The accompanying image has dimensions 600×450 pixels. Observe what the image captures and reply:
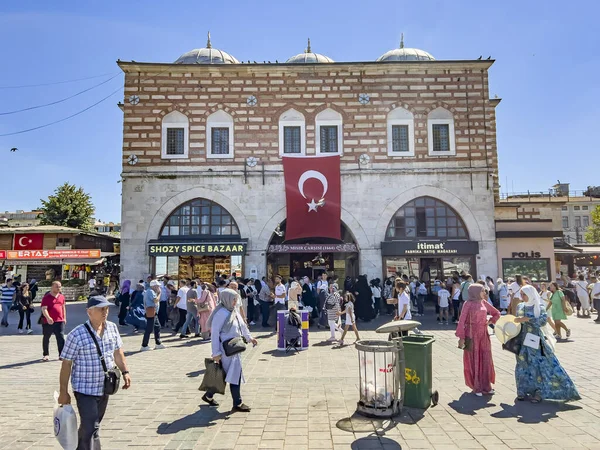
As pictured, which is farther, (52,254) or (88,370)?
(52,254)

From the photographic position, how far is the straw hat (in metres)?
6.54

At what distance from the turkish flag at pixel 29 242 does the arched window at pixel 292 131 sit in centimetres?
1787

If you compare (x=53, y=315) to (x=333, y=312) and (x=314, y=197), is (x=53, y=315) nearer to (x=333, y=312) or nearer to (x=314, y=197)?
(x=333, y=312)

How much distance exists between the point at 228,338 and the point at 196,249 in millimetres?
13805

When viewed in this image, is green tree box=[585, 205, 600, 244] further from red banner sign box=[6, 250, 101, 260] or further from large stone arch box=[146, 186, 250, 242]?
red banner sign box=[6, 250, 101, 260]

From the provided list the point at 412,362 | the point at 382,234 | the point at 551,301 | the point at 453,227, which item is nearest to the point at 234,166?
the point at 382,234

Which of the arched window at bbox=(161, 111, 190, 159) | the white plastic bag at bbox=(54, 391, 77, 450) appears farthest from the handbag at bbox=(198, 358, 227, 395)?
the arched window at bbox=(161, 111, 190, 159)

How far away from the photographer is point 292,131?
67.3 feet

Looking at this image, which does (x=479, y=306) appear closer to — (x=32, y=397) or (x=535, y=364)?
(x=535, y=364)

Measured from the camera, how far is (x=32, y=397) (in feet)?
22.1

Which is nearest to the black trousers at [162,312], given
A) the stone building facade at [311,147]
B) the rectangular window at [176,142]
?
the stone building facade at [311,147]

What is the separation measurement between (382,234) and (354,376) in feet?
41.6

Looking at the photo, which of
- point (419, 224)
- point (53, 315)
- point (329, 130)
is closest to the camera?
point (53, 315)

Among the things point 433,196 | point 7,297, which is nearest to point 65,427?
point 7,297
